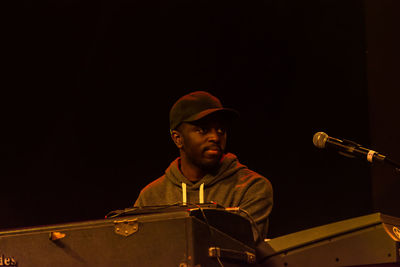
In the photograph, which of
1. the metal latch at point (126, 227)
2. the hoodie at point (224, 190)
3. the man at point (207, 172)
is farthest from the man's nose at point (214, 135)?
the metal latch at point (126, 227)

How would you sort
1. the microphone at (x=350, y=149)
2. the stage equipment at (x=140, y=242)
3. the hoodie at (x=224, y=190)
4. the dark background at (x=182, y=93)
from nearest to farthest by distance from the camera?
the stage equipment at (x=140, y=242)
the microphone at (x=350, y=149)
the hoodie at (x=224, y=190)
the dark background at (x=182, y=93)

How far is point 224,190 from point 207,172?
143mm

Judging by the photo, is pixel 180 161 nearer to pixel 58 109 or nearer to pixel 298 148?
pixel 298 148

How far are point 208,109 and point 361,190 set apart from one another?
1271 millimetres

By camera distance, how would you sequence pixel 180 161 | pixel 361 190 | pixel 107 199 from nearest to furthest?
1. pixel 180 161
2. pixel 361 190
3. pixel 107 199

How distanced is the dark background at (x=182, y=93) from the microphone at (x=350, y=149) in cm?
156

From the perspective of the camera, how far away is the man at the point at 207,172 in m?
2.50

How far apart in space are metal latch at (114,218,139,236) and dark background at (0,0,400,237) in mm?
1911

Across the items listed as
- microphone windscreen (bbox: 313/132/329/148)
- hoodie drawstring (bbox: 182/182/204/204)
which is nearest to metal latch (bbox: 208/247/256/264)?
microphone windscreen (bbox: 313/132/329/148)

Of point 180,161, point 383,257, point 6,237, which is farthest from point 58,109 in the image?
point 383,257

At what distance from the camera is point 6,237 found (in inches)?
65.2

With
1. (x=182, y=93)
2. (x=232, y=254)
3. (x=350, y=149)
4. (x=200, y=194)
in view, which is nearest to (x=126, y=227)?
(x=232, y=254)

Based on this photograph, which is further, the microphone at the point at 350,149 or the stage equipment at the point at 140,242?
the microphone at the point at 350,149

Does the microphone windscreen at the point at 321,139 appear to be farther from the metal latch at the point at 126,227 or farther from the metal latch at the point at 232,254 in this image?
the metal latch at the point at 126,227
